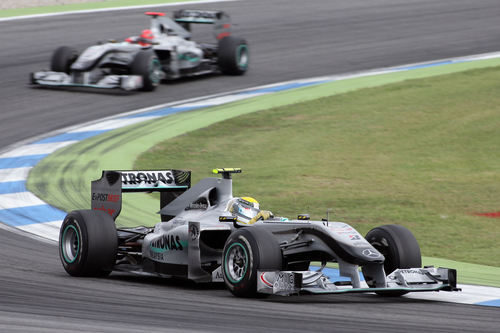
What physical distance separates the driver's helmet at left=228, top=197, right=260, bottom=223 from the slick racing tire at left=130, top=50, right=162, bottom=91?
11141 millimetres

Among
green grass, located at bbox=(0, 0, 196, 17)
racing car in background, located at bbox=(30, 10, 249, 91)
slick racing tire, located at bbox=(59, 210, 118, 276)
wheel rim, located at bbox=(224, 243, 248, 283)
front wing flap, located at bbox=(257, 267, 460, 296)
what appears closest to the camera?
front wing flap, located at bbox=(257, 267, 460, 296)

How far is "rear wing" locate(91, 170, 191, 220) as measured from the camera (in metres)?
9.64

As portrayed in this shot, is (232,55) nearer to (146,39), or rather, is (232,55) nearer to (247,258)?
(146,39)

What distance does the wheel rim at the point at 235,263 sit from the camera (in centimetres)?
803

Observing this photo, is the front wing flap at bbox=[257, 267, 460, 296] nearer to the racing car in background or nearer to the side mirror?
the side mirror

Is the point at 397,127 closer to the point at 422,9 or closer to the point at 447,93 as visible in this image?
the point at 447,93

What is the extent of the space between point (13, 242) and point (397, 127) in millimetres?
9154

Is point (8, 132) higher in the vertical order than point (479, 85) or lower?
lower

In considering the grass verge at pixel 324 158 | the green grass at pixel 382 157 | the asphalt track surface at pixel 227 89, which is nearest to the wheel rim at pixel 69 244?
the asphalt track surface at pixel 227 89

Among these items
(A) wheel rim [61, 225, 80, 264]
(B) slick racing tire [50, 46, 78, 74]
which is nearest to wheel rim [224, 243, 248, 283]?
(A) wheel rim [61, 225, 80, 264]

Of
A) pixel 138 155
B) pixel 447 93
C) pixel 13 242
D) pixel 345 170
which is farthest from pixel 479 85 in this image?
pixel 13 242

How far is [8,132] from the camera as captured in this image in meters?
17.2

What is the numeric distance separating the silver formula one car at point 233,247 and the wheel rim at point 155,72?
10.3 m

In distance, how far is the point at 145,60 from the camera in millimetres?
19641
